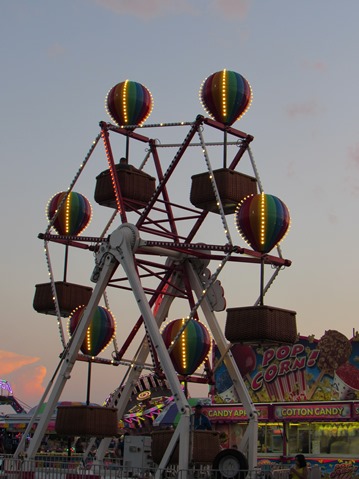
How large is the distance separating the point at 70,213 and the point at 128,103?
3.18m

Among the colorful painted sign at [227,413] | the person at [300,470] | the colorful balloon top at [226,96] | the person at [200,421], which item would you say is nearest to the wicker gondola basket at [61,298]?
the person at [200,421]

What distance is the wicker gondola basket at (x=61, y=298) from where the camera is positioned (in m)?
23.1

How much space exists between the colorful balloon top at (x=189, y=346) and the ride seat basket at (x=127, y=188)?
3643 millimetres

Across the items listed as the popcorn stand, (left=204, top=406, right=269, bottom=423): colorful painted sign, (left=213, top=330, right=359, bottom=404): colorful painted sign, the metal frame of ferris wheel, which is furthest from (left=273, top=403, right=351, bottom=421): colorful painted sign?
the metal frame of ferris wheel

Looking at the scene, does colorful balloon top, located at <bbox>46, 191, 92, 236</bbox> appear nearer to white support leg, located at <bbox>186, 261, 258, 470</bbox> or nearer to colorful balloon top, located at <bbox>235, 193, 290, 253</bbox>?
white support leg, located at <bbox>186, 261, 258, 470</bbox>

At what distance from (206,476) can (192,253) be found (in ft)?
16.2

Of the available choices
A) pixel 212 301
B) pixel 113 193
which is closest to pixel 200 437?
pixel 212 301

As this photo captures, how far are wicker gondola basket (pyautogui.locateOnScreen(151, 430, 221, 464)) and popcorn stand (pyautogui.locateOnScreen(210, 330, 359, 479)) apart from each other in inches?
471

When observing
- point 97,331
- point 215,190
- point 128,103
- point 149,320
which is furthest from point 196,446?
point 128,103

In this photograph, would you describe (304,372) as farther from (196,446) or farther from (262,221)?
(196,446)

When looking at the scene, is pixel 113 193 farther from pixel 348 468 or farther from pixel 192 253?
pixel 348 468

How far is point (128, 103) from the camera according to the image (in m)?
23.1

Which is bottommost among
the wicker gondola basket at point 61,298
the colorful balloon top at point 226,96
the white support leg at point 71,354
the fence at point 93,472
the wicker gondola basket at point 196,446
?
the fence at point 93,472

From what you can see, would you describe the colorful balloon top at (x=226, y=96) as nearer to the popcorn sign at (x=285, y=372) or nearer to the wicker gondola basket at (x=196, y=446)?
the wicker gondola basket at (x=196, y=446)
